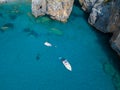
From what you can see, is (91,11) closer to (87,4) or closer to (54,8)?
(87,4)

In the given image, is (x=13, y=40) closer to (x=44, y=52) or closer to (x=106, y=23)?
(x=44, y=52)

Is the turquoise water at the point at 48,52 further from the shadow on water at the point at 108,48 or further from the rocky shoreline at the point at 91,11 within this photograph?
the rocky shoreline at the point at 91,11

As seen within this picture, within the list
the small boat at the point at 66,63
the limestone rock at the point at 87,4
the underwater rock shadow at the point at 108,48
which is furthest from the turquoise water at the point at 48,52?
the limestone rock at the point at 87,4

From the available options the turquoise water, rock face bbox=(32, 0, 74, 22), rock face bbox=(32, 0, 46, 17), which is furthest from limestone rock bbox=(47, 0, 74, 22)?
the turquoise water

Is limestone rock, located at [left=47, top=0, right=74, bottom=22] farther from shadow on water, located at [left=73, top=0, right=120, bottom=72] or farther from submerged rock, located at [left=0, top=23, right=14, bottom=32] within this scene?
submerged rock, located at [left=0, top=23, right=14, bottom=32]

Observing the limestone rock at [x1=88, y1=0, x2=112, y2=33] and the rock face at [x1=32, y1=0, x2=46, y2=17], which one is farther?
the rock face at [x1=32, y1=0, x2=46, y2=17]
